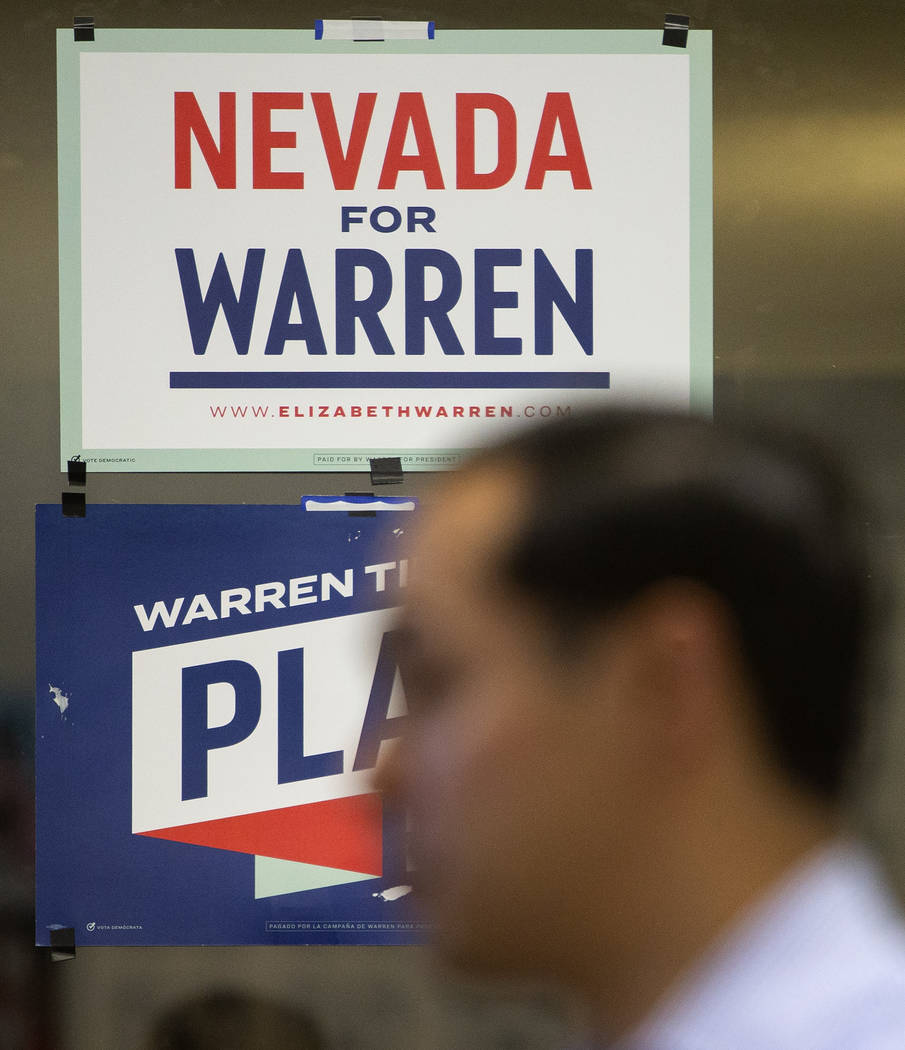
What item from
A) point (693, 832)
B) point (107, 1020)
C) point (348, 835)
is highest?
point (693, 832)

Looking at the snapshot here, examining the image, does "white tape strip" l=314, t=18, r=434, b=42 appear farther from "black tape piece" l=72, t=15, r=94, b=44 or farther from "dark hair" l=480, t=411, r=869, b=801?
"dark hair" l=480, t=411, r=869, b=801

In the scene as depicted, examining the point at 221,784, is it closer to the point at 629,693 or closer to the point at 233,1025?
the point at 233,1025

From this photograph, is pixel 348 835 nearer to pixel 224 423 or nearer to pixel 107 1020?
pixel 107 1020

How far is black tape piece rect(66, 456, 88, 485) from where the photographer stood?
119cm

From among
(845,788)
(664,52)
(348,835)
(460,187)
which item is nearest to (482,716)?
(845,788)

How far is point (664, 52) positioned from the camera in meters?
1.20

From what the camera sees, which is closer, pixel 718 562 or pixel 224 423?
pixel 718 562

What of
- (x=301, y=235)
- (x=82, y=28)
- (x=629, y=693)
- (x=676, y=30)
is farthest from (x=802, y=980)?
(x=82, y=28)

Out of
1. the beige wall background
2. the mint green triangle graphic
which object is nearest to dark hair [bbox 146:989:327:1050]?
the beige wall background

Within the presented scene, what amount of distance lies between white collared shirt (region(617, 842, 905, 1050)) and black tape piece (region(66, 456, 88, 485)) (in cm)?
87

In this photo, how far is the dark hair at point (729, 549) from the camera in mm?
552

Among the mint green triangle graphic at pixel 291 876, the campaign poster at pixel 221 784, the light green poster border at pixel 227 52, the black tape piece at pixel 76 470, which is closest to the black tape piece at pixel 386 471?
the light green poster border at pixel 227 52

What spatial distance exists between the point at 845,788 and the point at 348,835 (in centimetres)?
70

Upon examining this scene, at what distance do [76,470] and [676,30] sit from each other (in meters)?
0.84
